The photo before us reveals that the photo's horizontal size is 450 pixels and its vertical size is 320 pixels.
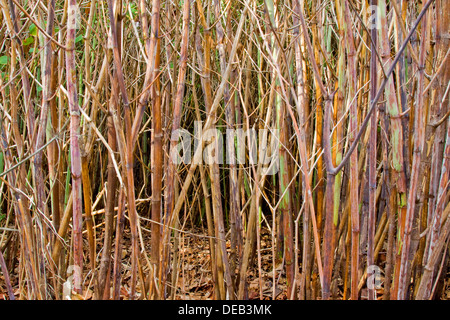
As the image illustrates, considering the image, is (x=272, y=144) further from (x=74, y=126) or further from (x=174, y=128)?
(x=74, y=126)

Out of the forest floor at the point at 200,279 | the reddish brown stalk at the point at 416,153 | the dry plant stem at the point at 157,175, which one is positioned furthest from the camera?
the forest floor at the point at 200,279

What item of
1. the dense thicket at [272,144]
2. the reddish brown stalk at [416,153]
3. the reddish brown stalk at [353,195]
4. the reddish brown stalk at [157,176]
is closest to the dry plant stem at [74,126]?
the dense thicket at [272,144]

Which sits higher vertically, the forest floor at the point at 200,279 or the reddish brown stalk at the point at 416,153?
the reddish brown stalk at the point at 416,153

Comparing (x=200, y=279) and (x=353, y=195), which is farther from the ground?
(x=353, y=195)

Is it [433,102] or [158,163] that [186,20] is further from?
[433,102]

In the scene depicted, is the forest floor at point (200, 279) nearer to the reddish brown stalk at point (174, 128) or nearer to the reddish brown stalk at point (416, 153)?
the reddish brown stalk at point (174, 128)

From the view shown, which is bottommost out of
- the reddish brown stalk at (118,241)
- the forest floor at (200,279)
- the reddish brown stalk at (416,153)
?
the forest floor at (200,279)

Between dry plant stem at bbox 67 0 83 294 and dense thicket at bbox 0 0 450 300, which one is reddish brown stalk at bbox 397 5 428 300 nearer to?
dense thicket at bbox 0 0 450 300

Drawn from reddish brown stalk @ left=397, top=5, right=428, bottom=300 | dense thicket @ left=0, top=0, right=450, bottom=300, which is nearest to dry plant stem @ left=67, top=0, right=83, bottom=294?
dense thicket @ left=0, top=0, right=450, bottom=300

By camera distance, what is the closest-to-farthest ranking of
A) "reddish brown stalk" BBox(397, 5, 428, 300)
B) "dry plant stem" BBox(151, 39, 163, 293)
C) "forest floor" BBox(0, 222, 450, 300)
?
"reddish brown stalk" BBox(397, 5, 428, 300) → "dry plant stem" BBox(151, 39, 163, 293) → "forest floor" BBox(0, 222, 450, 300)

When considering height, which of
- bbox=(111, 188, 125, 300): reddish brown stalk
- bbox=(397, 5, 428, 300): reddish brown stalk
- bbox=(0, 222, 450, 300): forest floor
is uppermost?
bbox=(397, 5, 428, 300): reddish brown stalk

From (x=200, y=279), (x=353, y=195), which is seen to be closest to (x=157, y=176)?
(x=353, y=195)

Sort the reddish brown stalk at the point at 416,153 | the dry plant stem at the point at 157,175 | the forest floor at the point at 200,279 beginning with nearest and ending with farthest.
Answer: the reddish brown stalk at the point at 416,153 → the dry plant stem at the point at 157,175 → the forest floor at the point at 200,279
